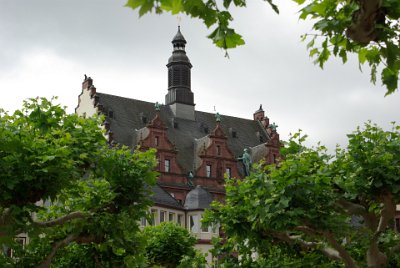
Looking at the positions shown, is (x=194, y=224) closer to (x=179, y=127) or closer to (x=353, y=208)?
(x=179, y=127)

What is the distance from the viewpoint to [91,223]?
2247cm

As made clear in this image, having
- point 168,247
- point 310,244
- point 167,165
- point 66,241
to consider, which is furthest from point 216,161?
point 66,241

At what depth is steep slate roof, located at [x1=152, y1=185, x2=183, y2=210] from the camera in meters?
63.2

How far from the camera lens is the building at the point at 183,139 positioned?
66.2 meters

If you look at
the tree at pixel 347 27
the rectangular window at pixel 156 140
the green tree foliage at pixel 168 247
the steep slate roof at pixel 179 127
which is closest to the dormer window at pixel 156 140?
the rectangular window at pixel 156 140

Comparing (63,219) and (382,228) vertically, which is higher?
(63,219)

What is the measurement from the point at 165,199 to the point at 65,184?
1764 inches

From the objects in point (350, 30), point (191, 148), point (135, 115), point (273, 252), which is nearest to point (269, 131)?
point (191, 148)

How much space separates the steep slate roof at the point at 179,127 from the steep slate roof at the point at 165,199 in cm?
542

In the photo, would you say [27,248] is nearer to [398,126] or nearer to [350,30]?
[398,126]

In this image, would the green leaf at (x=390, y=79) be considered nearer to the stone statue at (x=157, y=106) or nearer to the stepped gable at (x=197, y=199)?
the stepped gable at (x=197, y=199)

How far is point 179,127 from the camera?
76.0 m

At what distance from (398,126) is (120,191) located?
9932 millimetres

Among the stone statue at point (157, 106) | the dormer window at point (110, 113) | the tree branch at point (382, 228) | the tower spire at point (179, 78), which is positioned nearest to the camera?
the tree branch at point (382, 228)
